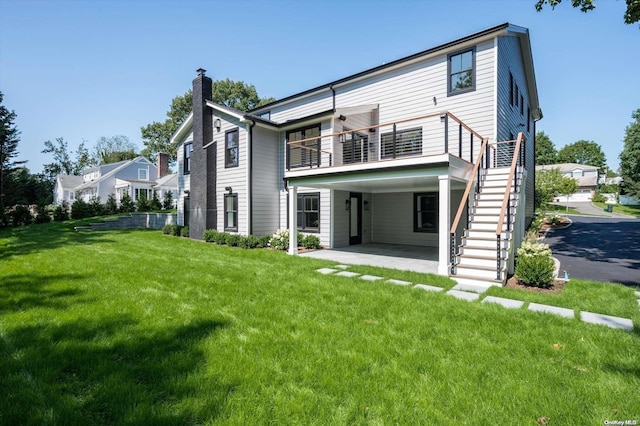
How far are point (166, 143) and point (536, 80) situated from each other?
147 feet

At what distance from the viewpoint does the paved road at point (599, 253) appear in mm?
7836

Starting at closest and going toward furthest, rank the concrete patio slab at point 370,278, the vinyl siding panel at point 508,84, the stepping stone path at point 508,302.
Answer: the stepping stone path at point 508,302 < the concrete patio slab at point 370,278 < the vinyl siding panel at point 508,84

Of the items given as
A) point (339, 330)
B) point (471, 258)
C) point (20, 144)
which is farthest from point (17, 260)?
point (20, 144)

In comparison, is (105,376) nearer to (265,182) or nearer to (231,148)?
(265,182)

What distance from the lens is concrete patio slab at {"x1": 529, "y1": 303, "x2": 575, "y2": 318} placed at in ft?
16.2

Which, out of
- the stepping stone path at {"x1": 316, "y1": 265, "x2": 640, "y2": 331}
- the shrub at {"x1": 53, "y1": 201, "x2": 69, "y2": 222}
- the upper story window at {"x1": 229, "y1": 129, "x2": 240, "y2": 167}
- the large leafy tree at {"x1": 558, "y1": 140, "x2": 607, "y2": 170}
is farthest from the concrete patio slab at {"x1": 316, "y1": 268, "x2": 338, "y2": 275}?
the large leafy tree at {"x1": 558, "y1": 140, "x2": 607, "y2": 170}

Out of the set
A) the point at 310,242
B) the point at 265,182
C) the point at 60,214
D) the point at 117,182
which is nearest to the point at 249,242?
the point at 310,242

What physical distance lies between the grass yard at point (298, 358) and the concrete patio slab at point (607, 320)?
0.29m

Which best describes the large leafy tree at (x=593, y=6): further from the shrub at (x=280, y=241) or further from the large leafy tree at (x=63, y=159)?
the large leafy tree at (x=63, y=159)

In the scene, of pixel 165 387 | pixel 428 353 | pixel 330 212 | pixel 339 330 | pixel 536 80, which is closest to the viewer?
pixel 165 387

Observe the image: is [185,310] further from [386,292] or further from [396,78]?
[396,78]

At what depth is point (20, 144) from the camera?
25.5m

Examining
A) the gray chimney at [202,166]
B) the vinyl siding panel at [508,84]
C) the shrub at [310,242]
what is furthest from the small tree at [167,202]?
the vinyl siding panel at [508,84]

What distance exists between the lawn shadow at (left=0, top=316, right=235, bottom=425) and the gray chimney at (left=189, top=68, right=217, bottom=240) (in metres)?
11.8
